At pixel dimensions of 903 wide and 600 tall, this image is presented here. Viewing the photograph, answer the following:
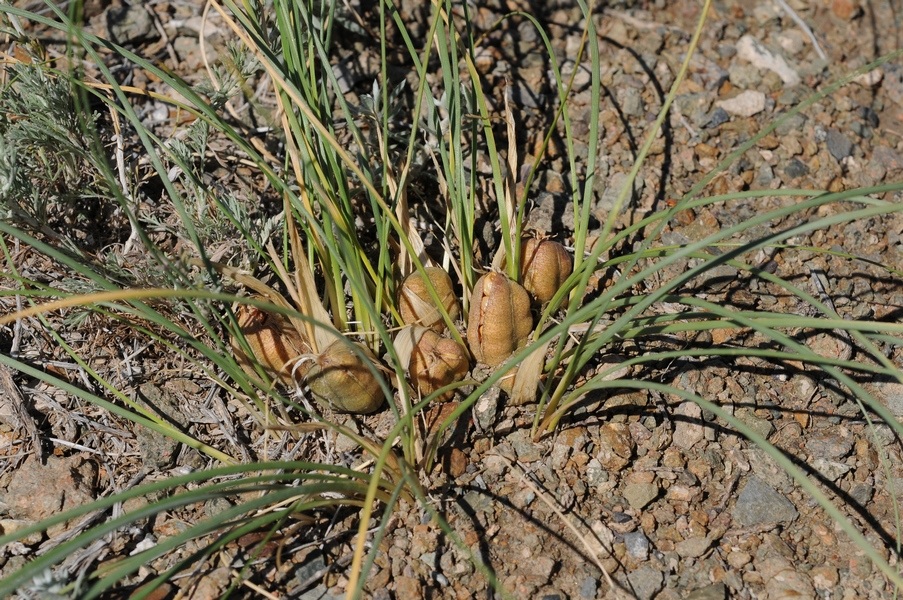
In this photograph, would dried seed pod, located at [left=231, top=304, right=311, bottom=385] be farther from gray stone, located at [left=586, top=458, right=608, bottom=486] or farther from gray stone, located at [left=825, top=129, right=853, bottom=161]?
gray stone, located at [left=825, top=129, right=853, bottom=161]

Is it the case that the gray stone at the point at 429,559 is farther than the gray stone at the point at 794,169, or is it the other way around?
the gray stone at the point at 794,169

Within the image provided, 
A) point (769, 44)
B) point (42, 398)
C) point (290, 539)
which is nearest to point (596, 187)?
point (769, 44)

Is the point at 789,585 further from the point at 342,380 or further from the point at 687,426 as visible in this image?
the point at 342,380

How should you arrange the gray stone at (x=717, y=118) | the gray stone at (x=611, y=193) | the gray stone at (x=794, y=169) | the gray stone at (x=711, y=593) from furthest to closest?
the gray stone at (x=717, y=118) < the gray stone at (x=794, y=169) < the gray stone at (x=611, y=193) < the gray stone at (x=711, y=593)

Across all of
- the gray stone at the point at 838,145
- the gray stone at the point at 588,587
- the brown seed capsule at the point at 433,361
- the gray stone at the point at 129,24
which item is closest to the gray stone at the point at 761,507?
the gray stone at the point at 588,587

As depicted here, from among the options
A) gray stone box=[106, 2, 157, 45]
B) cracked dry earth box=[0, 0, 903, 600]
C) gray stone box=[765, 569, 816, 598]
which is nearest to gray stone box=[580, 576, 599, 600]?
cracked dry earth box=[0, 0, 903, 600]

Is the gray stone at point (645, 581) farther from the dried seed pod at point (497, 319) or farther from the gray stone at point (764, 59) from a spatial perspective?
the gray stone at point (764, 59)
